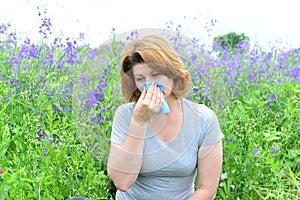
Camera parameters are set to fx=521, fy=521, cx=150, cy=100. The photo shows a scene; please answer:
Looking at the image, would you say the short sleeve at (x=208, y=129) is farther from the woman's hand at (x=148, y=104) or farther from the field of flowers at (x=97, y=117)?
the woman's hand at (x=148, y=104)

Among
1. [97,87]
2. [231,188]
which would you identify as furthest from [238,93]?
[97,87]

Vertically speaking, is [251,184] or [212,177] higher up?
[212,177]

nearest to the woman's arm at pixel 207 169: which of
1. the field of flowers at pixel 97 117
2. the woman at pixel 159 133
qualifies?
the woman at pixel 159 133

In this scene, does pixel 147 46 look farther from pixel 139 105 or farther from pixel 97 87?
pixel 97 87

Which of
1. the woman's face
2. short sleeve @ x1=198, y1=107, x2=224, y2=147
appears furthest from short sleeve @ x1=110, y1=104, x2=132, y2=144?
short sleeve @ x1=198, y1=107, x2=224, y2=147

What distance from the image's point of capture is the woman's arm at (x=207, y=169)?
2.18m

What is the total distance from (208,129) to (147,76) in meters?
0.45

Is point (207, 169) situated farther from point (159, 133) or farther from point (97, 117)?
point (97, 117)

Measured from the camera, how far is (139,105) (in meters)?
1.89

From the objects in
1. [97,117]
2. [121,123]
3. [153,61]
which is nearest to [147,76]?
[153,61]

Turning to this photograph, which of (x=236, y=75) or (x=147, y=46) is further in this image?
(x=236, y=75)

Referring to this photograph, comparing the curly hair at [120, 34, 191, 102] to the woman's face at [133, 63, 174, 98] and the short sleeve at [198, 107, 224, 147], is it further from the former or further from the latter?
the short sleeve at [198, 107, 224, 147]

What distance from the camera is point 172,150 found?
2109mm

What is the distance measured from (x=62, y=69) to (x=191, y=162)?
2.69 metres
